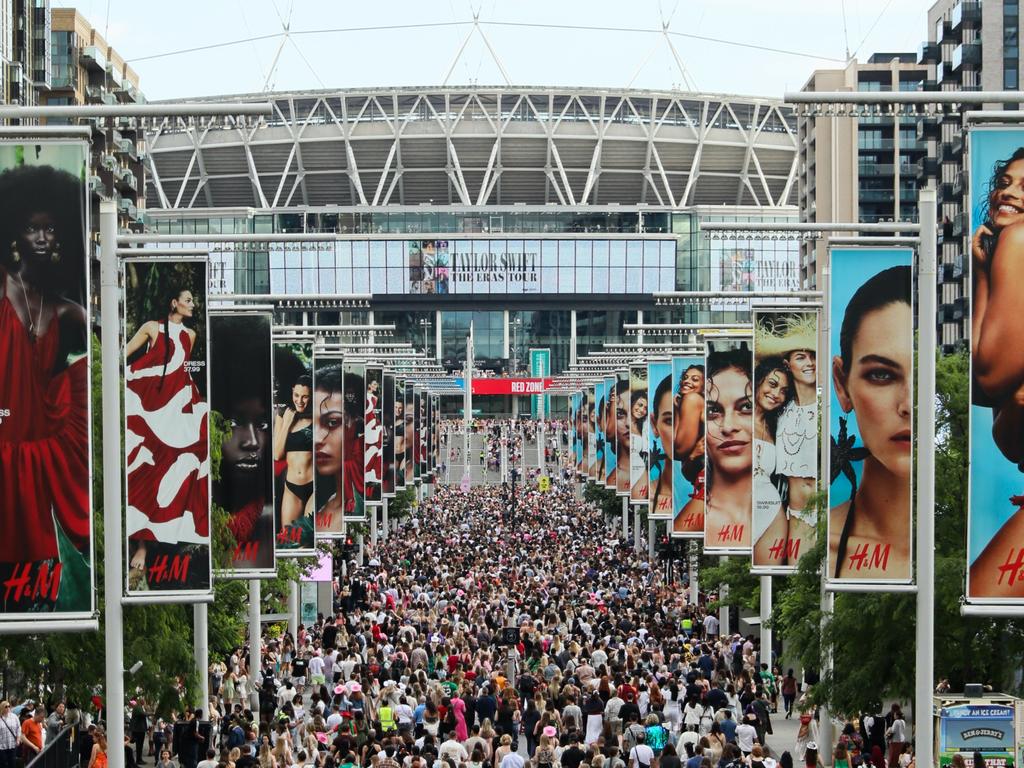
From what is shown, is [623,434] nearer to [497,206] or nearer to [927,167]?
[927,167]

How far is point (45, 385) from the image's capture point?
49.9 feet

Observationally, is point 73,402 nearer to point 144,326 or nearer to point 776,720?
point 144,326

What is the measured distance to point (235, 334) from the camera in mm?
23266

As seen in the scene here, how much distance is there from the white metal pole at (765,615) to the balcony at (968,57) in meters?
74.4

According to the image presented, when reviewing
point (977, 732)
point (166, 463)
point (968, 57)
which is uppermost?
point (968, 57)

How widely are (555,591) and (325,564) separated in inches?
297

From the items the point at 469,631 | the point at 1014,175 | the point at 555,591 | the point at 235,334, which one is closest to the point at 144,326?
the point at 235,334

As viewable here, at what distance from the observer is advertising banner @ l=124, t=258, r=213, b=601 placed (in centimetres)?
1762

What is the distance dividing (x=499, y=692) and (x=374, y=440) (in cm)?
1999

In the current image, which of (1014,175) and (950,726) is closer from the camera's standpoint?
(1014,175)

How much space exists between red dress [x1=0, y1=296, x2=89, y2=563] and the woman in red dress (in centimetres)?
222

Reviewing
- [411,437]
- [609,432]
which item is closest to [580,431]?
[411,437]

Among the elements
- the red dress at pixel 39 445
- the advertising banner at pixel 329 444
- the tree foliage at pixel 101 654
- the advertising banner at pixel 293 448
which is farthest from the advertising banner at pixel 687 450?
the red dress at pixel 39 445

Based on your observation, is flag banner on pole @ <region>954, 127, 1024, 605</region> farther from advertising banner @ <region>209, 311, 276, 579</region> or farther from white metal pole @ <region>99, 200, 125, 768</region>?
advertising banner @ <region>209, 311, 276, 579</region>
